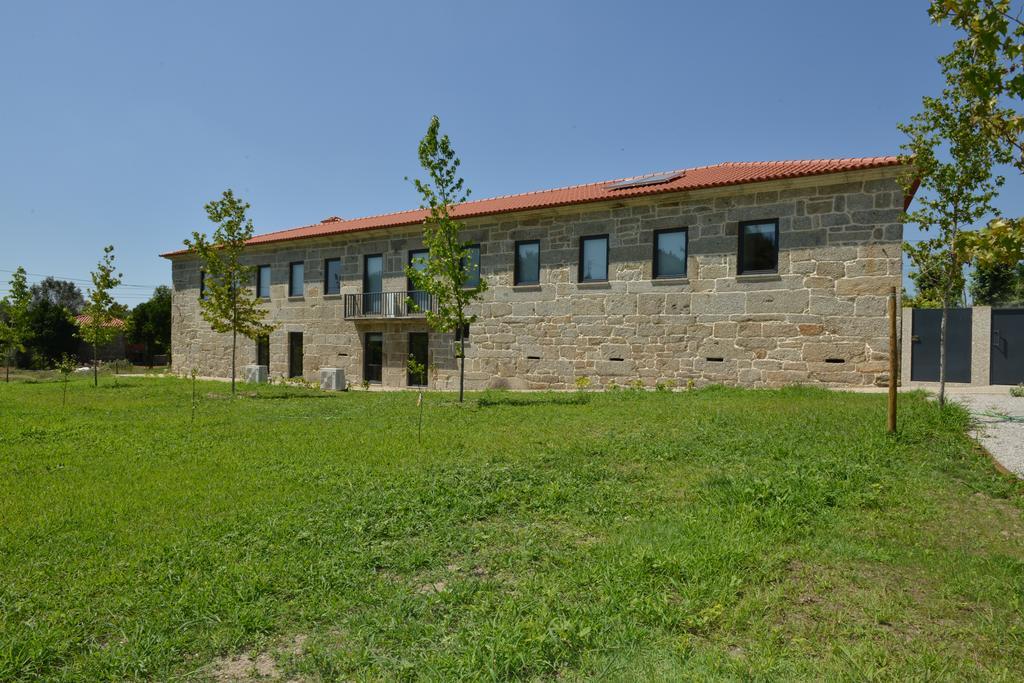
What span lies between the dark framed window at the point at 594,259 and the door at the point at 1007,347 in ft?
32.5

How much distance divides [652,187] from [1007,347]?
9804 millimetres

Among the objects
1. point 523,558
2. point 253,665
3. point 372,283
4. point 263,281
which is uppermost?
point 263,281

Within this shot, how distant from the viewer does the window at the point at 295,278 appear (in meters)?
23.2

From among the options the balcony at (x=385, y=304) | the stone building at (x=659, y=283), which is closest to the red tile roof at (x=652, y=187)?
the stone building at (x=659, y=283)

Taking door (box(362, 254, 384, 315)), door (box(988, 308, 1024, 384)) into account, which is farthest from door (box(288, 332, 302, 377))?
door (box(988, 308, 1024, 384))

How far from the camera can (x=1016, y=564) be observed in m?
3.62

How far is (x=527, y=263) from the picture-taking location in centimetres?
1753

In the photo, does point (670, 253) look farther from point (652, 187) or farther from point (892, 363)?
point (892, 363)

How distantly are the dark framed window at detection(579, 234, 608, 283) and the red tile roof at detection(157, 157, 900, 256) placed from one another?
44.7 inches

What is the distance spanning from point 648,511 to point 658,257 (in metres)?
11.6

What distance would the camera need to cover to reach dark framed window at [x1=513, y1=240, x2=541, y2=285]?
1730 cm

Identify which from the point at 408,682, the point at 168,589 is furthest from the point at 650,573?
the point at 168,589

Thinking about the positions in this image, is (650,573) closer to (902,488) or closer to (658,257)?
(902,488)

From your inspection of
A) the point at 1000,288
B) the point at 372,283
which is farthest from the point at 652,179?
the point at 1000,288
